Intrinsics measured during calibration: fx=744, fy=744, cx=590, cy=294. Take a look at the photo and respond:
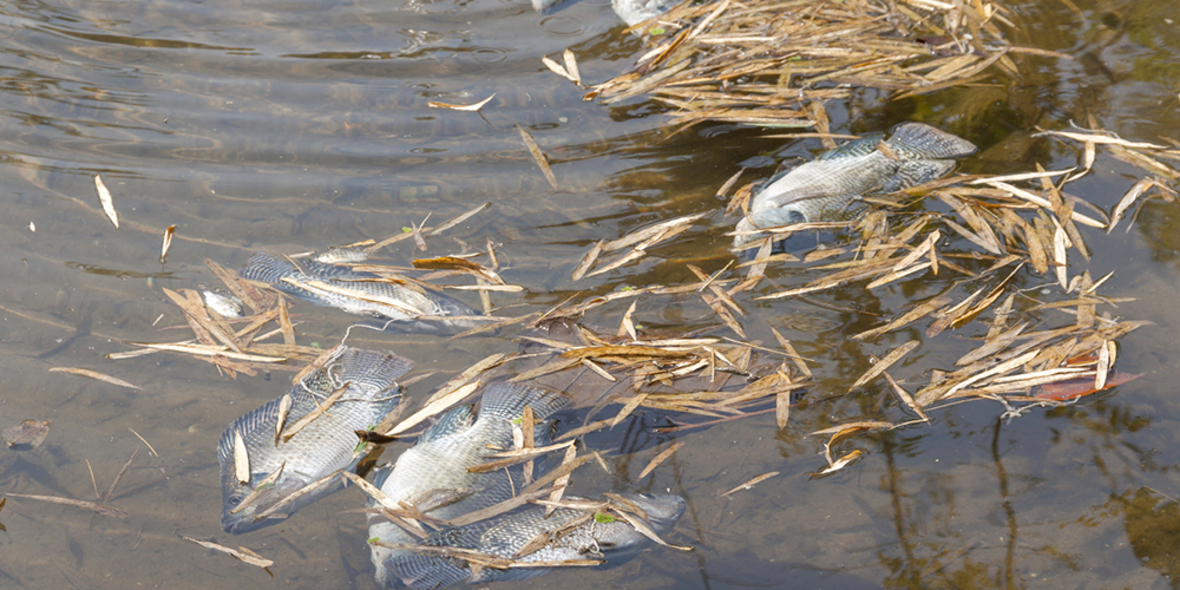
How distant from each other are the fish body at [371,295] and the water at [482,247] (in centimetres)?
12

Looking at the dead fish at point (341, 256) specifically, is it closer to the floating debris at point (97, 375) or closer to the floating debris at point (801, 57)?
the floating debris at point (97, 375)

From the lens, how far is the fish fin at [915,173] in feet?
12.3

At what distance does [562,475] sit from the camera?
279cm

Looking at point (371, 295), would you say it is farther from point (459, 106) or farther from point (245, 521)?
point (459, 106)

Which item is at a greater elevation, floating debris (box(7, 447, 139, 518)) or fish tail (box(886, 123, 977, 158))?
fish tail (box(886, 123, 977, 158))

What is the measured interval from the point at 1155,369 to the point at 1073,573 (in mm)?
989

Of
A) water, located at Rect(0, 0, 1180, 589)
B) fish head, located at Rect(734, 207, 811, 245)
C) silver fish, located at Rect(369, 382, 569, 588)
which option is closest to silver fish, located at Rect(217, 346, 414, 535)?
water, located at Rect(0, 0, 1180, 589)

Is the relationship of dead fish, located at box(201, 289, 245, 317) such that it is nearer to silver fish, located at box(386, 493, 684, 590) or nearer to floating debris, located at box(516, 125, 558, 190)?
silver fish, located at box(386, 493, 684, 590)

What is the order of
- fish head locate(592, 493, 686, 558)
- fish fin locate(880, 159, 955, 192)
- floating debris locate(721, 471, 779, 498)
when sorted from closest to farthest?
1. fish head locate(592, 493, 686, 558)
2. floating debris locate(721, 471, 779, 498)
3. fish fin locate(880, 159, 955, 192)

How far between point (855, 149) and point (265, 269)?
2.99 meters

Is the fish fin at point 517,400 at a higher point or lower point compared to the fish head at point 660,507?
higher

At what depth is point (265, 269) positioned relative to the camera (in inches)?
137

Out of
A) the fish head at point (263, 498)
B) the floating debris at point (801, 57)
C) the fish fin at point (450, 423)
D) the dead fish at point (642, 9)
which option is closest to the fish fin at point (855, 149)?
the floating debris at point (801, 57)

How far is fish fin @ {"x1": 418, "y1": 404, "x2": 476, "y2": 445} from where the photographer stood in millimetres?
2844
